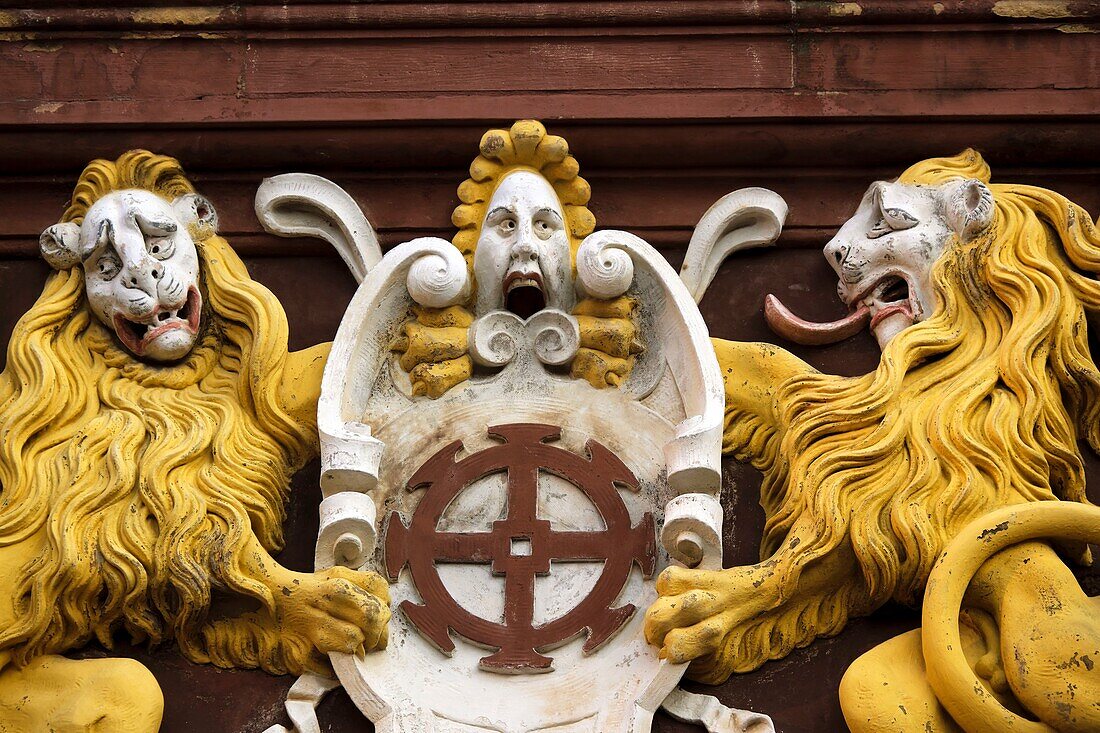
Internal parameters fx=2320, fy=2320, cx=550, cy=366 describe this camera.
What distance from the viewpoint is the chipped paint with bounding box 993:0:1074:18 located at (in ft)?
19.9

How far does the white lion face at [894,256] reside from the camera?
5.64m

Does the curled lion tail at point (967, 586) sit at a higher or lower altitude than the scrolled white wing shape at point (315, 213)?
lower

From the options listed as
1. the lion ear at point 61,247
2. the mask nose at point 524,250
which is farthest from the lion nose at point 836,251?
the lion ear at point 61,247

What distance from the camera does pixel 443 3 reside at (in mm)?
6078

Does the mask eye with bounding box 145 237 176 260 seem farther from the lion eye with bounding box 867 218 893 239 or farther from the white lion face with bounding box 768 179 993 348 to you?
the lion eye with bounding box 867 218 893 239

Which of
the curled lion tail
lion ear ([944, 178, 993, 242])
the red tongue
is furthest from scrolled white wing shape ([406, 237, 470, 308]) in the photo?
the curled lion tail

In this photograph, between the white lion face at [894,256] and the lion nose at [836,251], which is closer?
the white lion face at [894,256]

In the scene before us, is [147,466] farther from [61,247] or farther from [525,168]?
[525,168]

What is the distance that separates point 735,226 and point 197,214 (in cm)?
137

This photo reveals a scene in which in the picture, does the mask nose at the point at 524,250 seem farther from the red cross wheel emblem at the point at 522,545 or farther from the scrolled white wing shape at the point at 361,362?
the red cross wheel emblem at the point at 522,545

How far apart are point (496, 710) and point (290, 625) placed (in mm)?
506

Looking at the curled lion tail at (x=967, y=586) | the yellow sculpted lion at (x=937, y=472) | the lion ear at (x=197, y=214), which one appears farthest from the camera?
the lion ear at (x=197, y=214)

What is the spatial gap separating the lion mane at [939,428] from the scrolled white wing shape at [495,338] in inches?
21.8

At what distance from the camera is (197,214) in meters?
5.89
